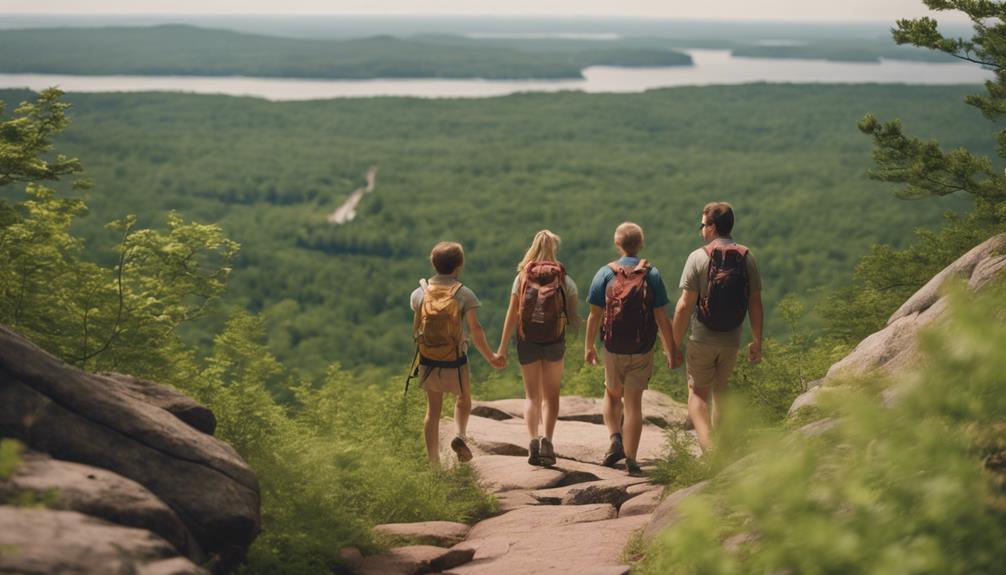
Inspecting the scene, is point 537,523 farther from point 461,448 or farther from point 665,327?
point 665,327

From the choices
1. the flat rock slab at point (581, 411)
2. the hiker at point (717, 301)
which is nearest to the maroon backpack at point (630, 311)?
the hiker at point (717, 301)

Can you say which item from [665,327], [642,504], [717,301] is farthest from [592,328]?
[642,504]

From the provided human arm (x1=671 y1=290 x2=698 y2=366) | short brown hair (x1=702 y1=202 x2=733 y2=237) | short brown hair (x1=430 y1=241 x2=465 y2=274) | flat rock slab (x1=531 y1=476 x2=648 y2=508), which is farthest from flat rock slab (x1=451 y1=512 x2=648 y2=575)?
short brown hair (x1=702 y1=202 x2=733 y2=237)

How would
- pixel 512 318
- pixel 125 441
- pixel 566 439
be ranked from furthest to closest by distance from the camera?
pixel 566 439 < pixel 512 318 < pixel 125 441

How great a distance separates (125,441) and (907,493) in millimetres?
3962

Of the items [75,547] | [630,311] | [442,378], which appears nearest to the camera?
[75,547]

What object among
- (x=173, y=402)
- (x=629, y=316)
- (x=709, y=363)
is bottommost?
(x=709, y=363)

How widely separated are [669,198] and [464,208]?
969 inches

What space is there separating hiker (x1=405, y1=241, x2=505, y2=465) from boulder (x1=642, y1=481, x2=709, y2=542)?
2256mm

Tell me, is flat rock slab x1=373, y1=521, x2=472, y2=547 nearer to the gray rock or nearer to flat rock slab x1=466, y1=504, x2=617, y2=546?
flat rock slab x1=466, y1=504, x2=617, y2=546

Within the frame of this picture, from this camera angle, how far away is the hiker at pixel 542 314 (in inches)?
337

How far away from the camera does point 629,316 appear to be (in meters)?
8.34

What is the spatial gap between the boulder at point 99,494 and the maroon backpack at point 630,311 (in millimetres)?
4234

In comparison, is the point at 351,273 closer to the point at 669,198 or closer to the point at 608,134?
the point at 669,198
